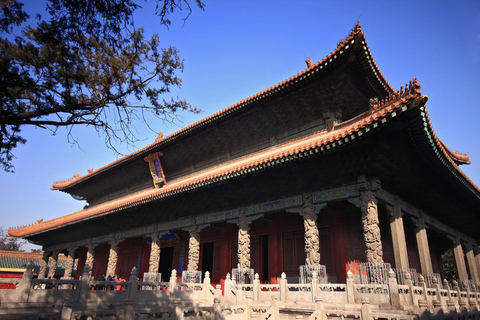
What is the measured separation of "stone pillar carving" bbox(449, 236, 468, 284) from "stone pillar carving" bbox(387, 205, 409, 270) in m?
5.68

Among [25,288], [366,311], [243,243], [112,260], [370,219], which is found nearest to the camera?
[366,311]

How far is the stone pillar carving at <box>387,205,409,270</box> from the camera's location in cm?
937

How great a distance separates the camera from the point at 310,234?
32.0 ft

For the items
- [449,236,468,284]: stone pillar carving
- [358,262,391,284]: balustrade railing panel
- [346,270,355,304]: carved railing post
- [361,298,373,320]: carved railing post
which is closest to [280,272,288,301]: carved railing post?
[346,270,355,304]: carved railing post

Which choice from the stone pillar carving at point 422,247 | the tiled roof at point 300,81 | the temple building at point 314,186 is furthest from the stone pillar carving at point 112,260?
the stone pillar carving at point 422,247

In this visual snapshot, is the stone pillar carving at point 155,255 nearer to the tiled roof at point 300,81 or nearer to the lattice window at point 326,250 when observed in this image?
the tiled roof at point 300,81

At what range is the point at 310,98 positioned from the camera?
11.6 metres

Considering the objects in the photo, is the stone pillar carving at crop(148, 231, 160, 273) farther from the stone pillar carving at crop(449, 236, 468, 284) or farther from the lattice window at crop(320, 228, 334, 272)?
the stone pillar carving at crop(449, 236, 468, 284)

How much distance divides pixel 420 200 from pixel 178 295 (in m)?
8.99

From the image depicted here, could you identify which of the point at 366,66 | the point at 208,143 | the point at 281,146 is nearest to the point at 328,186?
the point at 281,146

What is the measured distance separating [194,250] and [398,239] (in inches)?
289

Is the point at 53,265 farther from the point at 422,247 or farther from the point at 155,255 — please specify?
the point at 422,247

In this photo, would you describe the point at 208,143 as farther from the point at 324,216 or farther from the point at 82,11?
the point at 82,11

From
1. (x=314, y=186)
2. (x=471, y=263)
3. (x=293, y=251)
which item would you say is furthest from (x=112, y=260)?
(x=471, y=263)
